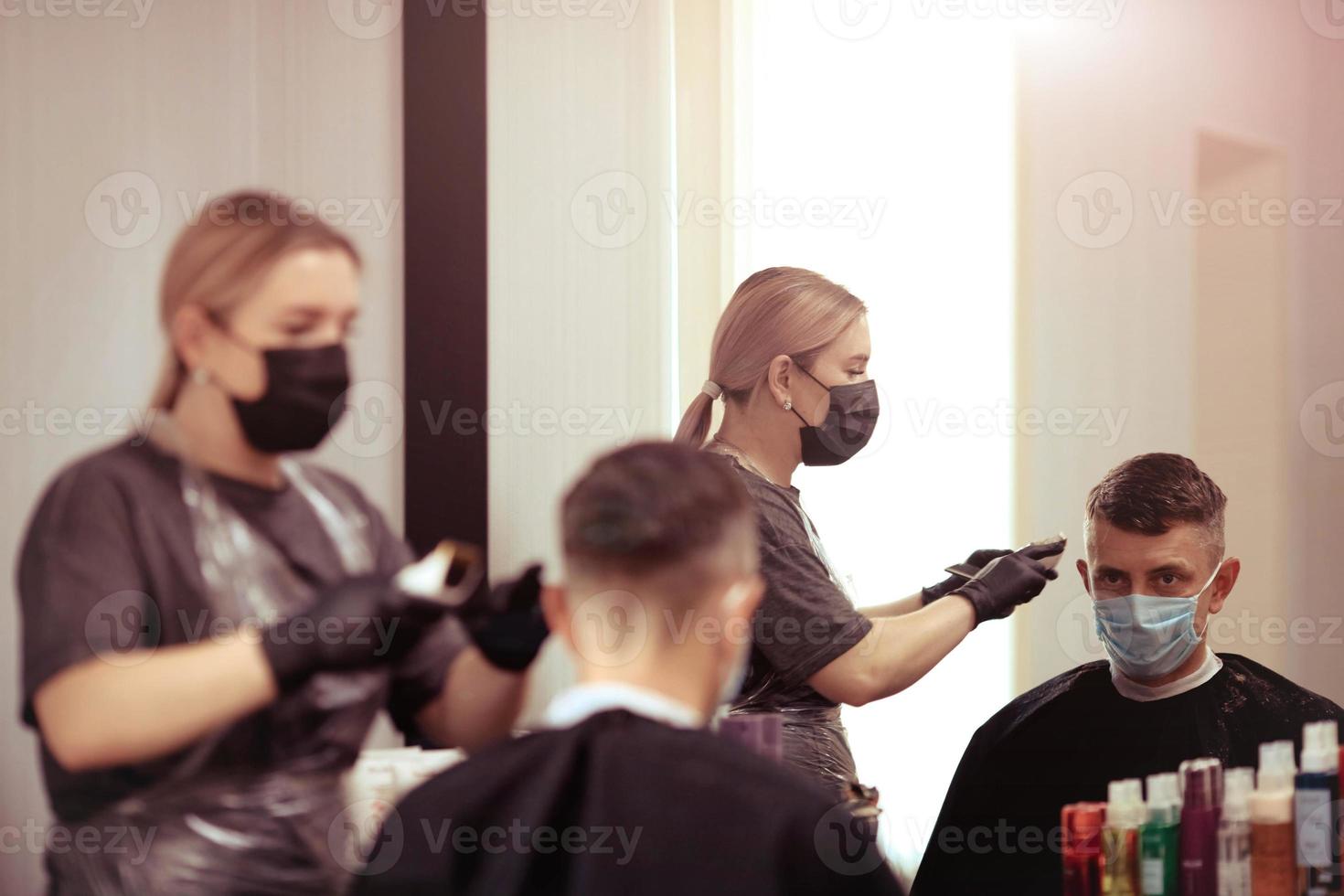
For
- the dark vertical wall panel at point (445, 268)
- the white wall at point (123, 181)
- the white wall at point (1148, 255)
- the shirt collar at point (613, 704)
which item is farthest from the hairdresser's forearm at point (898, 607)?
the shirt collar at point (613, 704)

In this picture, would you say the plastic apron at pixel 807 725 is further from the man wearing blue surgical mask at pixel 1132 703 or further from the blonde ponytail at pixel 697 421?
the man wearing blue surgical mask at pixel 1132 703

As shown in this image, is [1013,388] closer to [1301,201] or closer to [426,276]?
[1301,201]

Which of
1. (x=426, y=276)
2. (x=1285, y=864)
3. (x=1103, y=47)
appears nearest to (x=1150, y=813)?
(x=1285, y=864)

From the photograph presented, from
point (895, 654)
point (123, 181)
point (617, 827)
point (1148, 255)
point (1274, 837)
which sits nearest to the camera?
point (617, 827)

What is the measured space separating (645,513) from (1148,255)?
6.51 ft

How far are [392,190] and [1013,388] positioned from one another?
1.62m

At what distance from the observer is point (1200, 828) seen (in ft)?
7.10

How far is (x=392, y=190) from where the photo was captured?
7.30 feet

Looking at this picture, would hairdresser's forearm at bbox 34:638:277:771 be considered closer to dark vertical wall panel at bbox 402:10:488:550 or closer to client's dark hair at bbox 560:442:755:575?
client's dark hair at bbox 560:442:755:575

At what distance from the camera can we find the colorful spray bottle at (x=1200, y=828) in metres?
2.15

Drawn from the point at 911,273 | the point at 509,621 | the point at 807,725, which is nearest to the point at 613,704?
the point at 509,621

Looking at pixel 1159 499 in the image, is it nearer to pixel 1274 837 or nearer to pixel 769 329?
pixel 1274 837

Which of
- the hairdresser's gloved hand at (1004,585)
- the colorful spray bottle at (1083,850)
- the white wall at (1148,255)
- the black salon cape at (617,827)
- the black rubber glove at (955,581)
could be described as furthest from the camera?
the white wall at (1148,255)

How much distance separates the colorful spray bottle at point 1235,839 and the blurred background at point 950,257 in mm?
852
